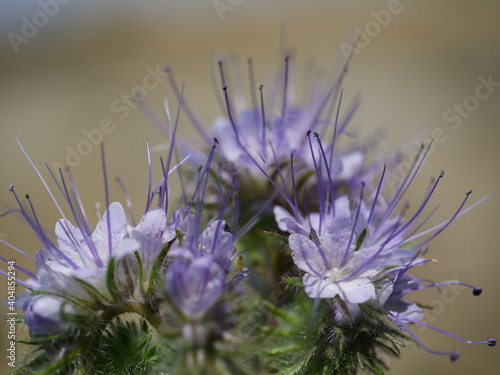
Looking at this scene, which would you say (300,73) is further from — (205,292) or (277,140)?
(205,292)

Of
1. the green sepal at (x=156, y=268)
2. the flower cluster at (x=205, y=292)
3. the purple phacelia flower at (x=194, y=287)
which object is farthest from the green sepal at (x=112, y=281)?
the purple phacelia flower at (x=194, y=287)

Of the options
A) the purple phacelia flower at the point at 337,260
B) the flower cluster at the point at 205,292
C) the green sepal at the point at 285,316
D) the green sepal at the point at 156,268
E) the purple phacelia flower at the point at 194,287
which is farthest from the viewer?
the green sepal at the point at 285,316

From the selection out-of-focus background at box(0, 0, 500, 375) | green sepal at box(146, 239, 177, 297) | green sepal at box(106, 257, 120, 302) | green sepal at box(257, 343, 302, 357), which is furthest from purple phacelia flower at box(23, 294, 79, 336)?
out-of-focus background at box(0, 0, 500, 375)

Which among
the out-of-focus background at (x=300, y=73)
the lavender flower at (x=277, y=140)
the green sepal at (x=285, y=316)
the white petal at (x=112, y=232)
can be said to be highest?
the out-of-focus background at (x=300, y=73)

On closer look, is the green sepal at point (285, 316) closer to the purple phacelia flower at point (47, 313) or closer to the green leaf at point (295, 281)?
the green leaf at point (295, 281)

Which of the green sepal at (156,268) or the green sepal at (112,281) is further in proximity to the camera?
the green sepal at (156,268)

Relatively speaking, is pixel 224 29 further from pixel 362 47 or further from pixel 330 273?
pixel 330 273

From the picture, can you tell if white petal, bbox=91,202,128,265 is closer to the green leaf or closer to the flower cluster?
the flower cluster

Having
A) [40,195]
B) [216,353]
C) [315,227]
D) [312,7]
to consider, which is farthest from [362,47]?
[216,353]
